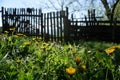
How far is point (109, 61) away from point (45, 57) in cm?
146

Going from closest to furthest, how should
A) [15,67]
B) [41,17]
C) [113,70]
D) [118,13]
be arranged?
[113,70], [15,67], [41,17], [118,13]

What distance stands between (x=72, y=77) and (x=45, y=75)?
1.98 ft

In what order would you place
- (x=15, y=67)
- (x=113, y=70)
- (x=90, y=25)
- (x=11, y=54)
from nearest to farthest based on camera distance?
1. (x=113, y=70)
2. (x=15, y=67)
3. (x=11, y=54)
4. (x=90, y=25)

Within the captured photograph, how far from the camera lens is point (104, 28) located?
20875 mm

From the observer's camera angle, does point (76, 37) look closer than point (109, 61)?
No

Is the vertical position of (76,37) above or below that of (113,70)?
below

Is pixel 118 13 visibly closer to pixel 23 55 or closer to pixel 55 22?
pixel 55 22

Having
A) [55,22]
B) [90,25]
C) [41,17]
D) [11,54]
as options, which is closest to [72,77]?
[11,54]

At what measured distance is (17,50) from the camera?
16.8ft

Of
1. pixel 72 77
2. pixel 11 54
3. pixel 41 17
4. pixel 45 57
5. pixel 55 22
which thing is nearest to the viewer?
pixel 72 77

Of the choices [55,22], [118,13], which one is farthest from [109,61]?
[118,13]

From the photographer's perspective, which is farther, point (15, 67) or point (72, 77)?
point (15, 67)

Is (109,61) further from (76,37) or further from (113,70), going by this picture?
(76,37)

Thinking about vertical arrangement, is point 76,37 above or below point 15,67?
below
